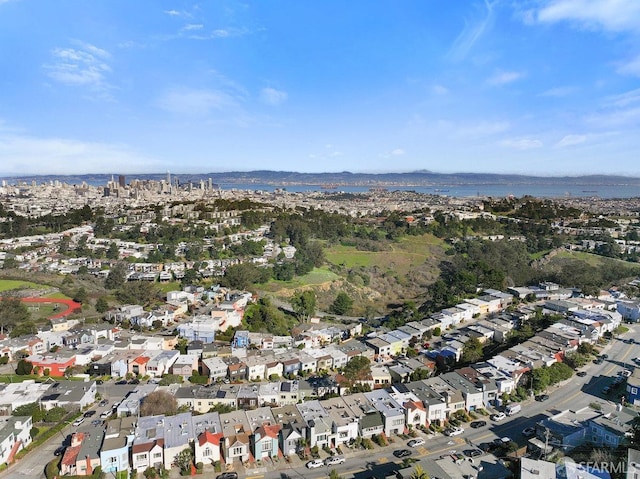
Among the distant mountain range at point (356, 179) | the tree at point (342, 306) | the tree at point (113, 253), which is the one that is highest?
the distant mountain range at point (356, 179)

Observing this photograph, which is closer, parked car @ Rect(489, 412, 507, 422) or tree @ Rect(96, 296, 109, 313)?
parked car @ Rect(489, 412, 507, 422)

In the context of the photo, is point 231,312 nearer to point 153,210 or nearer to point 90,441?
point 90,441

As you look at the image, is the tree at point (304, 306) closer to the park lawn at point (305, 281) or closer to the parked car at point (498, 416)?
the park lawn at point (305, 281)

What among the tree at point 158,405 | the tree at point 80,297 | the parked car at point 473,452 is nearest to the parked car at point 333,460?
the parked car at point 473,452

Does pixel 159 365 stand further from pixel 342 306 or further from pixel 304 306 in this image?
pixel 342 306

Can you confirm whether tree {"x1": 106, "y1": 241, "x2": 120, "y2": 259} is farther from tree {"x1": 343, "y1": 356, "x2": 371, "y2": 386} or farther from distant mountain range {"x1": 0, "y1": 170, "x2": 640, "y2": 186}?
distant mountain range {"x1": 0, "y1": 170, "x2": 640, "y2": 186}

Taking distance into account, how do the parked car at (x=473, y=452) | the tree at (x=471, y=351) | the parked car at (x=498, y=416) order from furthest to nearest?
the tree at (x=471, y=351), the parked car at (x=498, y=416), the parked car at (x=473, y=452)

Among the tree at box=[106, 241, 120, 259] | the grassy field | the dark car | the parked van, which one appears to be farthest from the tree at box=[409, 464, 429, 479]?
the tree at box=[106, 241, 120, 259]
